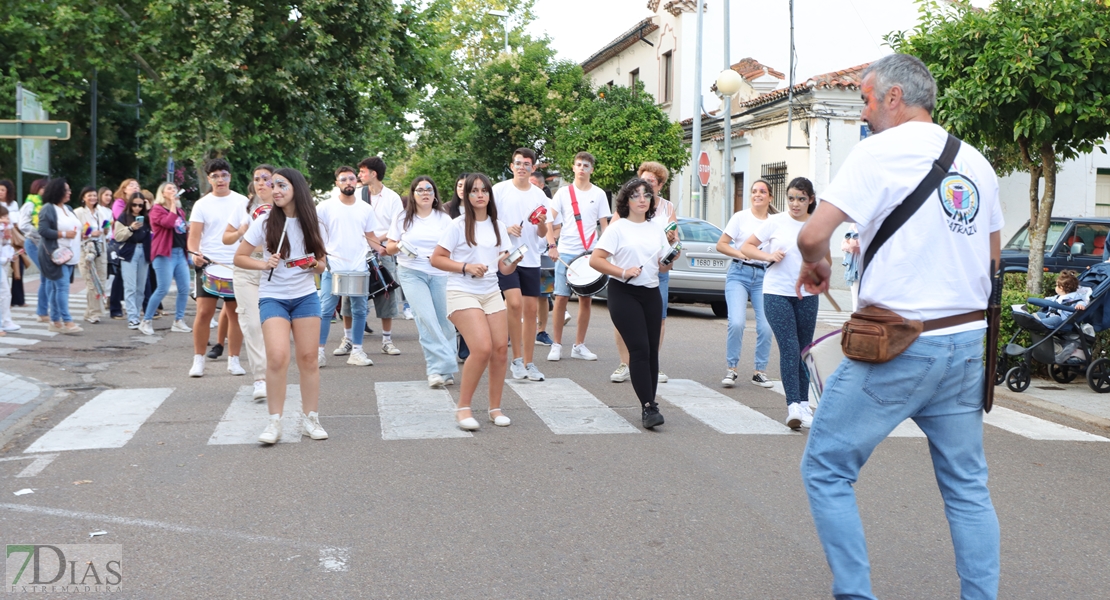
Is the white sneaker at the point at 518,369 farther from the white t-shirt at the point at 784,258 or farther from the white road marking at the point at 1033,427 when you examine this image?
the white road marking at the point at 1033,427

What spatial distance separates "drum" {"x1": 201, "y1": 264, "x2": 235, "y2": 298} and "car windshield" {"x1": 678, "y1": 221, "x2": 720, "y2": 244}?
339 inches

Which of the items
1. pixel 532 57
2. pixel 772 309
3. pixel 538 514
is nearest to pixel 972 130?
pixel 772 309

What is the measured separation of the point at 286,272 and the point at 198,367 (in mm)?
3419

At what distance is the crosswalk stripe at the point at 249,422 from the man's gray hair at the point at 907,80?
4.55 m

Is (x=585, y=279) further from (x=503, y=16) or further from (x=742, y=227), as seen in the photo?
(x=503, y=16)

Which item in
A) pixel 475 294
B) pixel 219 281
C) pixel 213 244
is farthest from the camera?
pixel 213 244

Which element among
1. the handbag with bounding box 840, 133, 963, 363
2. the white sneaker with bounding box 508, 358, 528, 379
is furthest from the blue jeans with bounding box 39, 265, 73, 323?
the handbag with bounding box 840, 133, 963, 363

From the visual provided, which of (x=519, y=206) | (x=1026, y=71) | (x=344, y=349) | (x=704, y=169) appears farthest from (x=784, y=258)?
(x=704, y=169)

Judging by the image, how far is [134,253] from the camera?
13.8 metres

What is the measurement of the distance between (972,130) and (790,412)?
4.87 metres

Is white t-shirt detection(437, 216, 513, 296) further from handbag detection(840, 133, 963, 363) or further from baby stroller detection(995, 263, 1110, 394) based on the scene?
baby stroller detection(995, 263, 1110, 394)

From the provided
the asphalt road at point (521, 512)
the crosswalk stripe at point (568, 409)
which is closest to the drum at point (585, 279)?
the crosswalk stripe at point (568, 409)

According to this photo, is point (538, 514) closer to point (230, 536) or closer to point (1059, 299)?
point (230, 536)

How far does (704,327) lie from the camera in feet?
49.8
